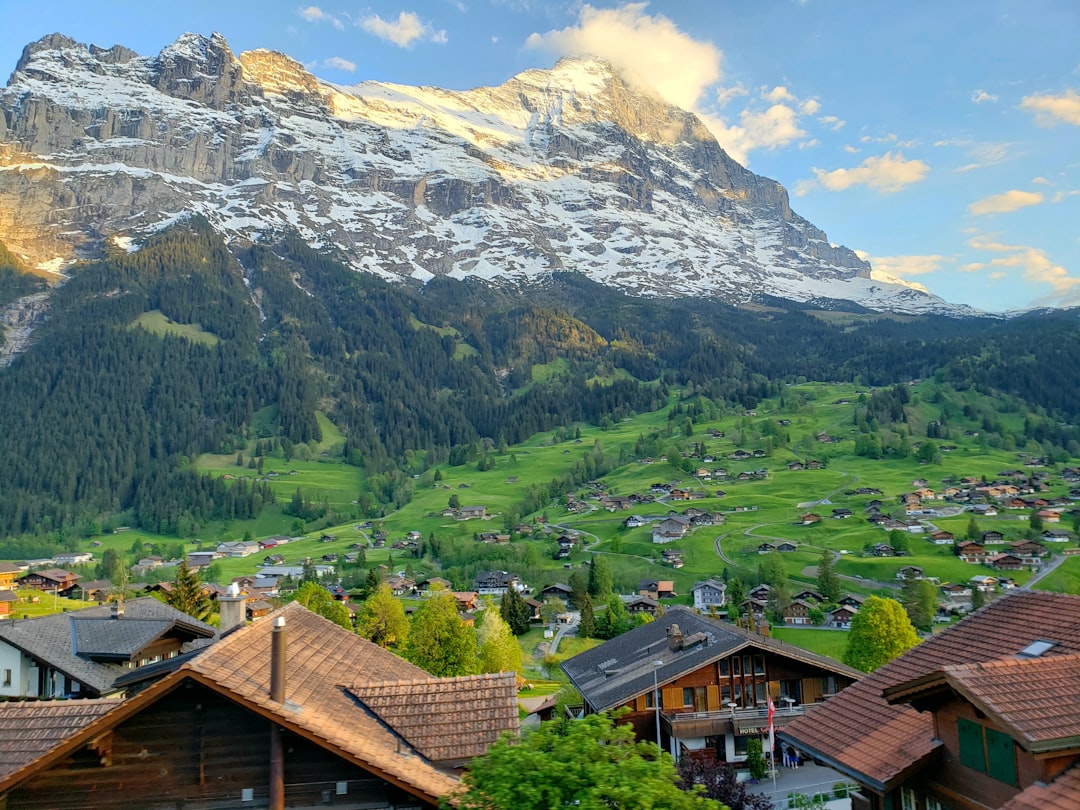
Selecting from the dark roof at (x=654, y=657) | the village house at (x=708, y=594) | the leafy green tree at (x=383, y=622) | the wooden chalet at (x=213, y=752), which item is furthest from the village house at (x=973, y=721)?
the village house at (x=708, y=594)

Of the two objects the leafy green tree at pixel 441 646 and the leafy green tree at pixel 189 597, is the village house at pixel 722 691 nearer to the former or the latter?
the leafy green tree at pixel 441 646

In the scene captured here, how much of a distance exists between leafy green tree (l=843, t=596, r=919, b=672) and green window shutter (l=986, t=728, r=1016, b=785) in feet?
166

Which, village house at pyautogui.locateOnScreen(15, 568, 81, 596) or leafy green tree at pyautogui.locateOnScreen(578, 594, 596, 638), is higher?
village house at pyautogui.locateOnScreen(15, 568, 81, 596)

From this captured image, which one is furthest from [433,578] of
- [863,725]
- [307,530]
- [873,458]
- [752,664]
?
[863,725]

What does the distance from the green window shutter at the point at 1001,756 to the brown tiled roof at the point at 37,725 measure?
14.5m

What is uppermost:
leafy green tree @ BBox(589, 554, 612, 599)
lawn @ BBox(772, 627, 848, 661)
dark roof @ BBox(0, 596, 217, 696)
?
dark roof @ BBox(0, 596, 217, 696)

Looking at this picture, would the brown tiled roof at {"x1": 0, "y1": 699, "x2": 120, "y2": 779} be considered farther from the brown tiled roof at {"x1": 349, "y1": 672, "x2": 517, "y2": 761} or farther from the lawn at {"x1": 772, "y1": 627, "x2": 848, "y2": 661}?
the lawn at {"x1": 772, "y1": 627, "x2": 848, "y2": 661}

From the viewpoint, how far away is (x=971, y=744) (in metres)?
13.8

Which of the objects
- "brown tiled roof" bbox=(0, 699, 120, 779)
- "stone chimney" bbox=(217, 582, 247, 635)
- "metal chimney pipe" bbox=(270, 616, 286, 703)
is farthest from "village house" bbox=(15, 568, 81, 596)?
"metal chimney pipe" bbox=(270, 616, 286, 703)

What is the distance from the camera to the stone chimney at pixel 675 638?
158 feet

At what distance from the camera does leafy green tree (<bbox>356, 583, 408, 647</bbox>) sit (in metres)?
80.1

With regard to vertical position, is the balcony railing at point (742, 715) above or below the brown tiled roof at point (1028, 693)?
below

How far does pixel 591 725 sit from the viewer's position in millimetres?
11609

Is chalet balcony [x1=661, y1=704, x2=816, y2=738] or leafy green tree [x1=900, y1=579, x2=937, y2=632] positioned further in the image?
leafy green tree [x1=900, y1=579, x2=937, y2=632]
